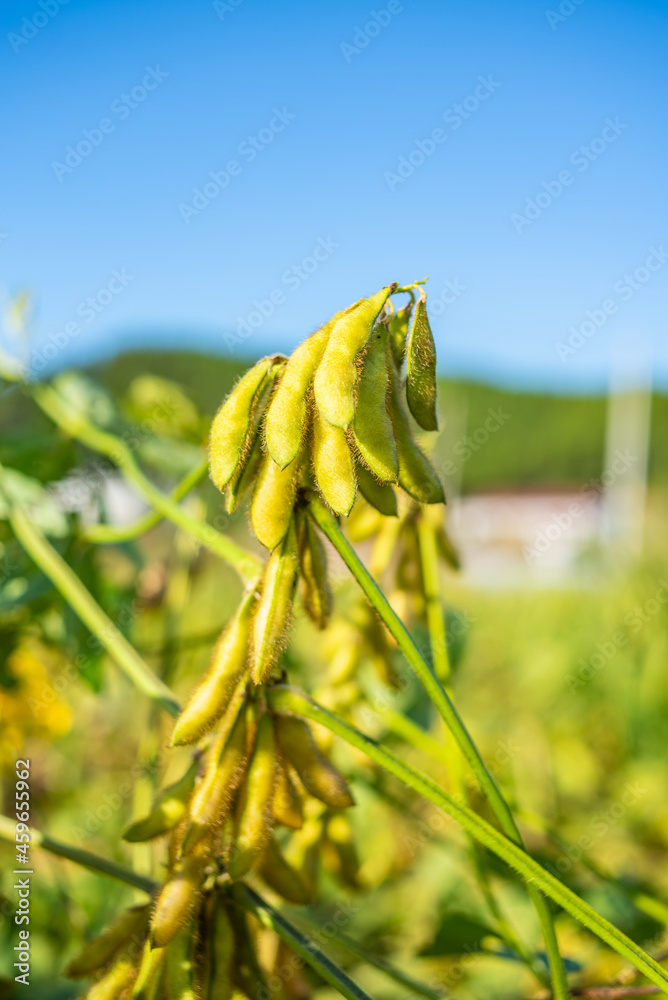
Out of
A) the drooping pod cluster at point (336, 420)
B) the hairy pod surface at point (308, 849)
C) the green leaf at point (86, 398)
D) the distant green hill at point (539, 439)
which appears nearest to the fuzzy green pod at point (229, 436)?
the drooping pod cluster at point (336, 420)

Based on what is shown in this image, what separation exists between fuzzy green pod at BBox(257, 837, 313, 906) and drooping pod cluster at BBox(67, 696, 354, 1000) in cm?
4

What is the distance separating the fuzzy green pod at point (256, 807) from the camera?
2.01ft

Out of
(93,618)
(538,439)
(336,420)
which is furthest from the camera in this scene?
(538,439)

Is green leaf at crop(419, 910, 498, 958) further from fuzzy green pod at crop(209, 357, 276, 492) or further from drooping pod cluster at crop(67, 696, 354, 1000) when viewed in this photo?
fuzzy green pod at crop(209, 357, 276, 492)

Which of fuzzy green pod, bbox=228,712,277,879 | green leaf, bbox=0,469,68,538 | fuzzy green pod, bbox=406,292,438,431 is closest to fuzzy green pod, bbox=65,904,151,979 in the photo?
fuzzy green pod, bbox=228,712,277,879

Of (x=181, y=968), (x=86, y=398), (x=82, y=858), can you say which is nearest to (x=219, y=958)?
(x=181, y=968)

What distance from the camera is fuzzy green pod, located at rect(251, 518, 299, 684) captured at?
1.91 feet

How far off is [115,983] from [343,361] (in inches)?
19.6

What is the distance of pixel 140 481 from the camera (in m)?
0.94

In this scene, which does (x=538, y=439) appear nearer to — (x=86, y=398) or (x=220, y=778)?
(x=86, y=398)

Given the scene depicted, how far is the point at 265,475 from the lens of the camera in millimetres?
588

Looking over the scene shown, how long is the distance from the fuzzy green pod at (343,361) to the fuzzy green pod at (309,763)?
0.26 meters

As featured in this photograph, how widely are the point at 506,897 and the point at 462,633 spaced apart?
0.81 m

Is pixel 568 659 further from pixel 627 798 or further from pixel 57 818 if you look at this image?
pixel 57 818
